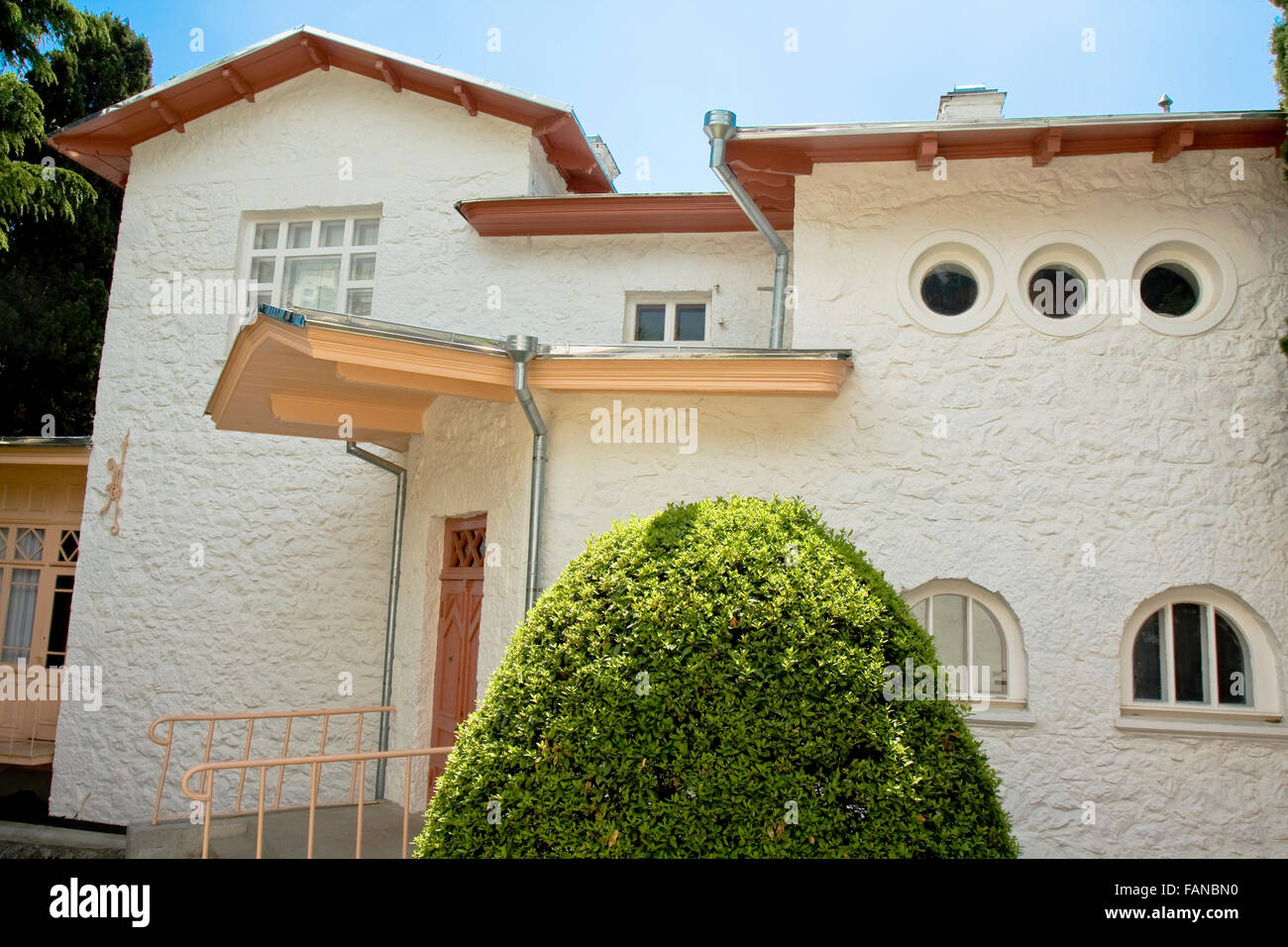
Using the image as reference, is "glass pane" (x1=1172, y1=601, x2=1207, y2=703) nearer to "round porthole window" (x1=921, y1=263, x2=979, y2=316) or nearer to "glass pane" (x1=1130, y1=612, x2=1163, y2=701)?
"glass pane" (x1=1130, y1=612, x2=1163, y2=701)

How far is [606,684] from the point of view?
3.93 meters

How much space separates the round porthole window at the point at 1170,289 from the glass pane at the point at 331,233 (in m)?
7.10

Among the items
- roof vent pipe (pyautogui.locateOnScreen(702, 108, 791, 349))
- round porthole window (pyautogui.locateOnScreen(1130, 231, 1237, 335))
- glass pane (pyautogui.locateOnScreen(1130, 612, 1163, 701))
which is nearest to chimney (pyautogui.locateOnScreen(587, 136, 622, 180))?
roof vent pipe (pyautogui.locateOnScreen(702, 108, 791, 349))

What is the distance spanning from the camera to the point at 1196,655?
621 cm

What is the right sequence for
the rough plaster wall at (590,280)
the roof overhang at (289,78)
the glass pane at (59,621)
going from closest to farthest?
1. the rough plaster wall at (590,280)
2. the roof overhang at (289,78)
3. the glass pane at (59,621)

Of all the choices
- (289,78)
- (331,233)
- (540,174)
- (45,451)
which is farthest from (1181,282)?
(45,451)

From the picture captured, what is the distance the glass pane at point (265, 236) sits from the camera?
9891mm

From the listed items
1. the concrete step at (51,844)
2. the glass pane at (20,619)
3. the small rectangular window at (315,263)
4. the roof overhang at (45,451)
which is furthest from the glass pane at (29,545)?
the concrete step at (51,844)

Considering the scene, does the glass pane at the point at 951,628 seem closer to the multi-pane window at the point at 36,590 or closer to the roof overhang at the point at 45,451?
the roof overhang at the point at 45,451

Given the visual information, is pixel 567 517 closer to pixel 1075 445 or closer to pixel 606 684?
pixel 606 684

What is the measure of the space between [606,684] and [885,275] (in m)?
3.98

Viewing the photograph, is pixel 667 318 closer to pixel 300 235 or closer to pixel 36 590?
pixel 300 235

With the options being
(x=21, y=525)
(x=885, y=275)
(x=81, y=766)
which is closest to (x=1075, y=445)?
(x=885, y=275)

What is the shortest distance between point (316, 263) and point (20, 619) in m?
5.66
